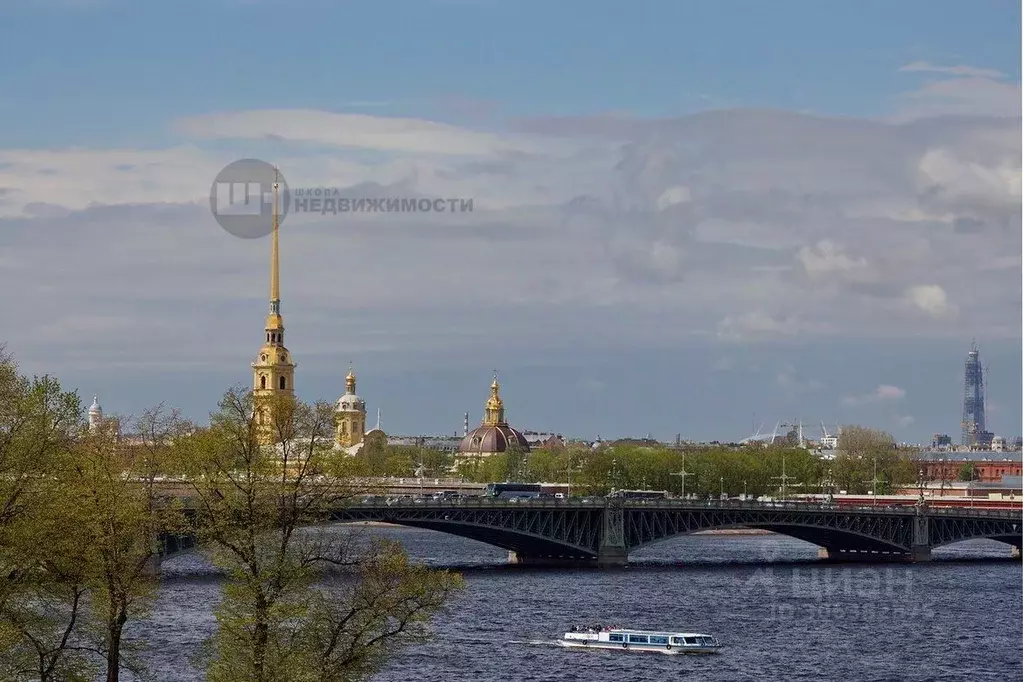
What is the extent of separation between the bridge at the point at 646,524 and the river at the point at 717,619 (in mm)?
2255

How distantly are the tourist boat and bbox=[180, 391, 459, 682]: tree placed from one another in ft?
113

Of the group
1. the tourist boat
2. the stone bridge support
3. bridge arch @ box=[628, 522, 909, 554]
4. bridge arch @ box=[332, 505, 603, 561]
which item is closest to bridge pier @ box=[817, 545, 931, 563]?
bridge arch @ box=[628, 522, 909, 554]

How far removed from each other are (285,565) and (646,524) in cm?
8362

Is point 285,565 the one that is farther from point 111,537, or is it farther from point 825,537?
point 825,537

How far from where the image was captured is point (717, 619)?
91438mm

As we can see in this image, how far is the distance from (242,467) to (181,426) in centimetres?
1138

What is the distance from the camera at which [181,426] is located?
188 ft

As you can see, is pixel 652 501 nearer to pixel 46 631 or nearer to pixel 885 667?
pixel 885 667

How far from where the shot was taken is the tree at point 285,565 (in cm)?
4309

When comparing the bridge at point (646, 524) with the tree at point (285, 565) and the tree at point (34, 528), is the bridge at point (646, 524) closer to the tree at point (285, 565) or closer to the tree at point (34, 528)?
the tree at point (285, 565)

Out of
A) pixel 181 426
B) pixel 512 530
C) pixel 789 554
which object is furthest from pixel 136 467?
pixel 789 554

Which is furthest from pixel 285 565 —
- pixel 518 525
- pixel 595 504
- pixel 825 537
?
pixel 825 537

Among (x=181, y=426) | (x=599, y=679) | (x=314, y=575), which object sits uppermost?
(x=181, y=426)

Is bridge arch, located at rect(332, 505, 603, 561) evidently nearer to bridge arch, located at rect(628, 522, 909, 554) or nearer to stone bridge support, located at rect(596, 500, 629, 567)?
stone bridge support, located at rect(596, 500, 629, 567)
